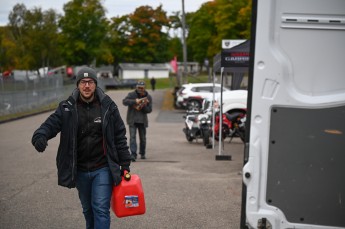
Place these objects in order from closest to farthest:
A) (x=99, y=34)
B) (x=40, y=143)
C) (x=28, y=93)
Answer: (x=40, y=143) < (x=28, y=93) < (x=99, y=34)

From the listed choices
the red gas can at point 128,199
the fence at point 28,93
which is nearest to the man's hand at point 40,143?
the red gas can at point 128,199

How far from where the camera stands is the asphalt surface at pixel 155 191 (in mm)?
7113

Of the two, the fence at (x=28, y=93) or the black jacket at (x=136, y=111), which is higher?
the black jacket at (x=136, y=111)

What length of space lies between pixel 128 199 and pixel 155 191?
387 centimetres

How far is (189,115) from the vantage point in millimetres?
17297

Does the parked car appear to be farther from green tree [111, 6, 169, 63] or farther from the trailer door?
green tree [111, 6, 169, 63]

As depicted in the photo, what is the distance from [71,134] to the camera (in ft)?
16.9

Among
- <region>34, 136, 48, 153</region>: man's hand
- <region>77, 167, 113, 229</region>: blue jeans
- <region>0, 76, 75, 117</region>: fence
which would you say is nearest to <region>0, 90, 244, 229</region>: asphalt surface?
<region>77, 167, 113, 229</region>: blue jeans

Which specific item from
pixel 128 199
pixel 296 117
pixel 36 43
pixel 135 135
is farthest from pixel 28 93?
pixel 296 117

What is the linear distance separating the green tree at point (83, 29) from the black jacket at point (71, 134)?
200 feet

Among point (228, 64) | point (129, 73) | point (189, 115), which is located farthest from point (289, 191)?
point (129, 73)

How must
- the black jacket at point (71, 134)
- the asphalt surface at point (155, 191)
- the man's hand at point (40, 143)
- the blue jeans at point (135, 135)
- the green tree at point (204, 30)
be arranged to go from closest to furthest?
the man's hand at point (40, 143) → the black jacket at point (71, 134) → the asphalt surface at point (155, 191) → the blue jeans at point (135, 135) → the green tree at point (204, 30)

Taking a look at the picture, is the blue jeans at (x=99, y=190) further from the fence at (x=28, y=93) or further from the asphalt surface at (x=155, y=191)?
the fence at (x=28, y=93)

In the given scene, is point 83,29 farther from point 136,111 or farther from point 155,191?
point 155,191
